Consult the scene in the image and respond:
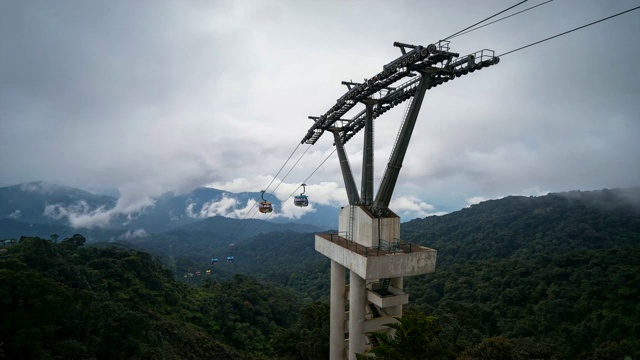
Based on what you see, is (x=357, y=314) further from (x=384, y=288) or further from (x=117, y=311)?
(x=117, y=311)

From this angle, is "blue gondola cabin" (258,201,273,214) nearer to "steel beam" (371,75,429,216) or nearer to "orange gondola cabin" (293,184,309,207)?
"orange gondola cabin" (293,184,309,207)

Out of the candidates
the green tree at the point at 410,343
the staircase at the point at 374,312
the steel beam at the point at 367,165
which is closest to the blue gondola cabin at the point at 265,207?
the steel beam at the point at 367,165

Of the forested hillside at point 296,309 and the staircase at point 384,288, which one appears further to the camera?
the forested hillside at point 296,309

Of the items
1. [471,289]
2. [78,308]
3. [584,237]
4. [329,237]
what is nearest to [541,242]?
[584,237]

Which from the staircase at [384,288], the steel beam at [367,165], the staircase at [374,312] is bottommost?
the staircase at [374,312]

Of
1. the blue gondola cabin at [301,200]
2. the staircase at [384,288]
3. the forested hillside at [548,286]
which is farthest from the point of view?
the forested hillside at [548,286]

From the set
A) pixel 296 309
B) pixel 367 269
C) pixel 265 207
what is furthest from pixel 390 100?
pixel 296 309

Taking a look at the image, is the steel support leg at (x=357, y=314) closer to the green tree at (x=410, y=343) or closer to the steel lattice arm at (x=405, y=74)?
the green tree at (x=410, y=343)
